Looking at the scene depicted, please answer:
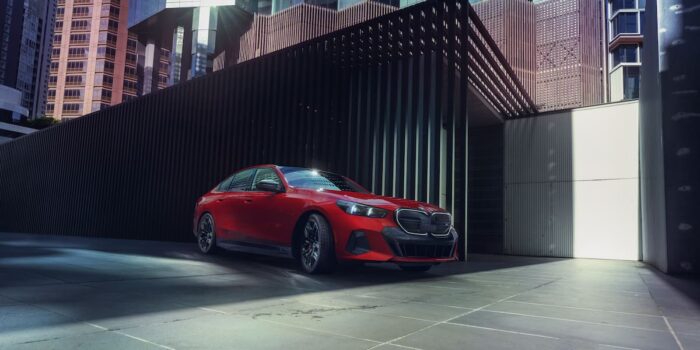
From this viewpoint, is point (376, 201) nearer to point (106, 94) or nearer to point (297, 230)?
point (297, 230)

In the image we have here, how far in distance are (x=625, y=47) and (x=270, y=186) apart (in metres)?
74.0

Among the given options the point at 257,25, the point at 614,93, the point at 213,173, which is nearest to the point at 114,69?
→ the point at 257,25

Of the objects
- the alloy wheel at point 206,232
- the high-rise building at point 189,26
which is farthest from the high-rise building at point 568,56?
the alloy wheel at point 206,232

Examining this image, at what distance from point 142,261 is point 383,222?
11.1 ft

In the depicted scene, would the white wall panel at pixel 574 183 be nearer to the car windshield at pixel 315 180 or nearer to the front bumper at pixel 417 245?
the front bumper at pixel 417 245

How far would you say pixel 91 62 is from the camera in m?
105

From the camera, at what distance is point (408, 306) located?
12.3ft

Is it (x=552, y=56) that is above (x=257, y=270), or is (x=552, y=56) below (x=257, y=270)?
above

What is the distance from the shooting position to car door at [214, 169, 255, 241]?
6.73 meters

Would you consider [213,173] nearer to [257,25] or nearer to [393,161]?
[393,161]

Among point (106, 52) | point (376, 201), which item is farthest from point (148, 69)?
point (376, 201)

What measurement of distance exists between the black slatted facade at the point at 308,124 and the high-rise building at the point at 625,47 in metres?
57.8

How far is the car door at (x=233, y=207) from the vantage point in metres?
6.73

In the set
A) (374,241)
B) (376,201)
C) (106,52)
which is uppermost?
(106,52)
